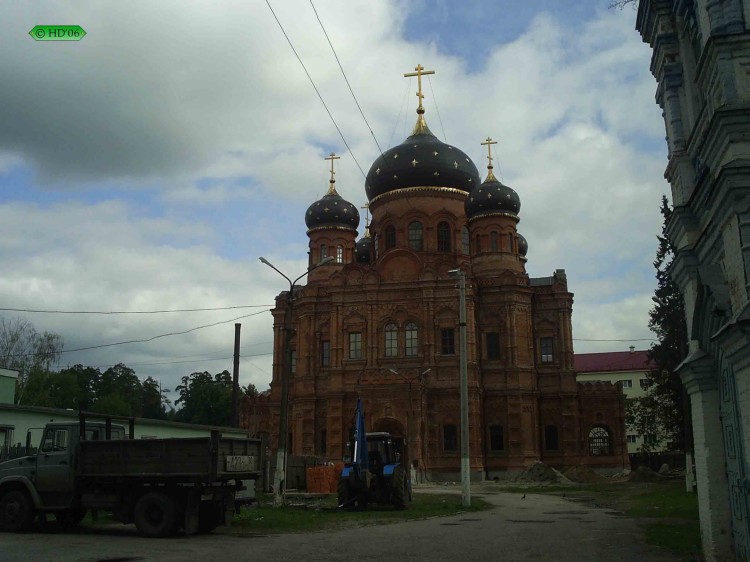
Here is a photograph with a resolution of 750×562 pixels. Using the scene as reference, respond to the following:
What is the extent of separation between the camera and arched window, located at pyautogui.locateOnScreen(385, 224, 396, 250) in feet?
148

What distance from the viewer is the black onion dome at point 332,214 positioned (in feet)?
155

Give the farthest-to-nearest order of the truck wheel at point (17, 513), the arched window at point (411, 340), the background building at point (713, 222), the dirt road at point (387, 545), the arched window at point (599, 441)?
the arched window at point (599, 441) → the arched window at point (411, 340) → the truck wheel at point (17, 513) → the dirt road at point (387, 545) → the background building at point (713, 222)

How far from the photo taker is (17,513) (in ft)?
46.9

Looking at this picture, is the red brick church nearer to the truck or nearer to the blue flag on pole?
the blue flag on pole

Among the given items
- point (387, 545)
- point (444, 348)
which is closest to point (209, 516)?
point (387, 545)

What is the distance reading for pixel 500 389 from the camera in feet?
128

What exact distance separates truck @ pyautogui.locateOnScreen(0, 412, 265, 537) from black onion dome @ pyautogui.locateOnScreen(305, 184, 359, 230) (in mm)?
33043

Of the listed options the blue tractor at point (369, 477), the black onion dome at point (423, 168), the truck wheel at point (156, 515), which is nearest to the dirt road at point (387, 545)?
the truck wheel at point (156, 515)

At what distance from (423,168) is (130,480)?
109ft

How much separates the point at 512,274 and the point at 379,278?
7.12 metres

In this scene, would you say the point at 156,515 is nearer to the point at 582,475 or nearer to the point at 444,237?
the point at 582,475

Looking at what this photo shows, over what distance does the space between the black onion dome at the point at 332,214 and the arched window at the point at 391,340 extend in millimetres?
9613

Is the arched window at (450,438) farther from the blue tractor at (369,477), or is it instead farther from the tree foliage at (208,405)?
the tree foliage at (208,405)

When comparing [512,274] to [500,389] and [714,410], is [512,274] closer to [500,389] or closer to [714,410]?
[500,389]
